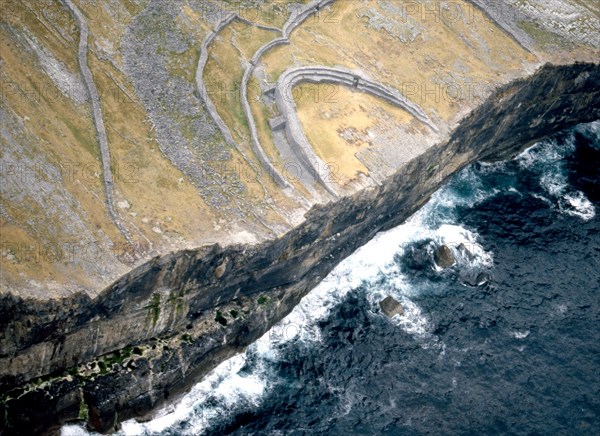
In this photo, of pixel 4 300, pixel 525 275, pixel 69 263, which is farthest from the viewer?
pixel 525 275

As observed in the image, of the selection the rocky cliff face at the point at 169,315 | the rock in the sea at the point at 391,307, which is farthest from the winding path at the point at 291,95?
the rock in the sea at the point at 391,307

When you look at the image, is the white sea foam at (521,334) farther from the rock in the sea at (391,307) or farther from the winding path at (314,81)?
the winding path at (314,81)

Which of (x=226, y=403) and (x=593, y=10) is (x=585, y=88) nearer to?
(x=593, y=10)

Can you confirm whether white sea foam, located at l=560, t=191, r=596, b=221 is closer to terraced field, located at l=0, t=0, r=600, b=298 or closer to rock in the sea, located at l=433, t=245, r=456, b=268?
rock in the sea, located at l=433, t=245, r=456, b=268

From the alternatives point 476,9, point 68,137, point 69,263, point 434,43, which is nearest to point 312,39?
point 434,43

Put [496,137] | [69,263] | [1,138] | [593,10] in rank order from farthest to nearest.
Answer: [593,10] → [496,137] → [1,138] → [69,263]

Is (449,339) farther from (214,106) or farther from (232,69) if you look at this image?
(232,69)
